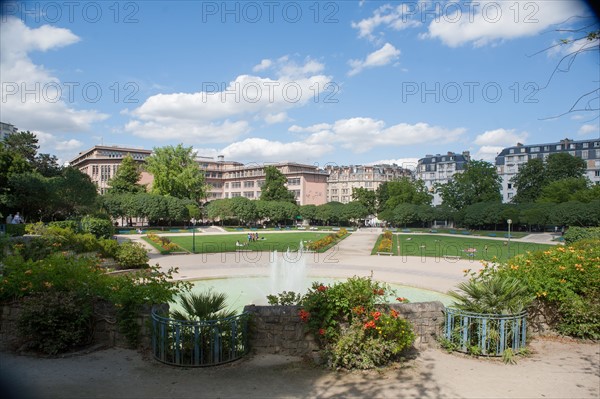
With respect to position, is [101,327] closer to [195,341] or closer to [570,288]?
[195,341]

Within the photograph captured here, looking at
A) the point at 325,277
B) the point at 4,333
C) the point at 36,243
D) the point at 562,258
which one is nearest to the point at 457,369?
the point at 562,258

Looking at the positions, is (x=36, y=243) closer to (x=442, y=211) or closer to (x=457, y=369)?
(x=457, y=369)

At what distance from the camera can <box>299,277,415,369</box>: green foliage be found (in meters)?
7.55

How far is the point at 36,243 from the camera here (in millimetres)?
16109

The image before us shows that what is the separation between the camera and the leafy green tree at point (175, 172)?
241ft

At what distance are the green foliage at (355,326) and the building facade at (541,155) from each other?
108 metres

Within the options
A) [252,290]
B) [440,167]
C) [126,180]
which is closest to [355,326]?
[252,290]

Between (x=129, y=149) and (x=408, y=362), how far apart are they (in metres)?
116

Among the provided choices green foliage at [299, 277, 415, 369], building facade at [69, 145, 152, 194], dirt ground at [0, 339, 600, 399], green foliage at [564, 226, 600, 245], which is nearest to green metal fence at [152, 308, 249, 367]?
dirt ground at [0, 339, 600, 399]

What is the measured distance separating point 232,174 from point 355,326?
11395 centimetres

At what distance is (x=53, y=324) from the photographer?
8.16 metres

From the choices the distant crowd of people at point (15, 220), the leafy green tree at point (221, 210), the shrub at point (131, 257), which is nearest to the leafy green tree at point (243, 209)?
the leafy green tree at point (221, 210)

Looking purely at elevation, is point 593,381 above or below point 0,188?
below

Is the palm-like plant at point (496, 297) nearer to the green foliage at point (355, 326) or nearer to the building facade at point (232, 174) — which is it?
the green foliage at point (355, 326)
